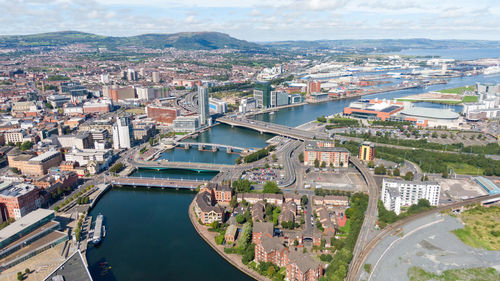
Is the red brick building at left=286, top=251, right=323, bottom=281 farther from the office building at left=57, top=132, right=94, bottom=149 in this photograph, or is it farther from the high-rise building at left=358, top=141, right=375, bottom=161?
the office building at left=57, top=132, right=94, bottom=149

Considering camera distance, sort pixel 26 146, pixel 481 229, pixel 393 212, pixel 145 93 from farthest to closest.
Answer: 1. pixel 145 93
2. pixel 26 146
3. pixel 393 212
4. pixel 481 229

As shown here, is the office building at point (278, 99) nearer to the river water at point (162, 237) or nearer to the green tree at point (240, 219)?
the river water at point (162, 237)

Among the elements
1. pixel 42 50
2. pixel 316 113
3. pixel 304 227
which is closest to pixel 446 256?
pixel 304 227

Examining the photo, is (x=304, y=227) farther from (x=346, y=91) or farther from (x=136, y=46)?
(x=136, y=46)

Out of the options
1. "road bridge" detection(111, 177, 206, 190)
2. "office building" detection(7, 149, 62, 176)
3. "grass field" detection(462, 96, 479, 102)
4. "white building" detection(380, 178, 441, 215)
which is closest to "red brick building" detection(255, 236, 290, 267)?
"white building" detection(380, 178, 441, 215)

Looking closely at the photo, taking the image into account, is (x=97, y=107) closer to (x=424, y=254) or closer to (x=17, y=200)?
(x=17, y=200)

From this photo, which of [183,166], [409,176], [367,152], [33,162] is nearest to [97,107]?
[33,162]
